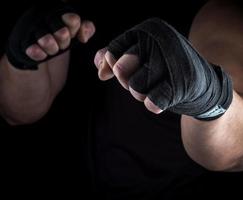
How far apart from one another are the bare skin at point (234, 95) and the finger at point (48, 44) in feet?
0.63

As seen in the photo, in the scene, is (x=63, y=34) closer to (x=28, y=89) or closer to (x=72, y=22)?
(x=72, y=22)

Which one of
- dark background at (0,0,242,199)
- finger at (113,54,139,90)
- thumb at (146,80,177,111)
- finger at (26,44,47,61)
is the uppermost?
finger at (113,54,139,90)

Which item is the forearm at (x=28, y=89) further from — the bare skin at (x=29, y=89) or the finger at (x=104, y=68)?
the finger at (x=104, y=68)

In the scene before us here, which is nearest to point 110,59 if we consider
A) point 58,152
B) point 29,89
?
point 29,89

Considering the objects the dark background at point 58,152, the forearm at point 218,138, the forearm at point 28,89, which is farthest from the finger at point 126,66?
the dark background at point 58,152

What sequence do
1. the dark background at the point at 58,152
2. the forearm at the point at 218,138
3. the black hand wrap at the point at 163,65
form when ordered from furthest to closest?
Answer: the dark background at the point at 58,152 < the forearm at the point at 218,138 < the black hand wrap at the point at 163,65

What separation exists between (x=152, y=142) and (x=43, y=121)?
0.38 m

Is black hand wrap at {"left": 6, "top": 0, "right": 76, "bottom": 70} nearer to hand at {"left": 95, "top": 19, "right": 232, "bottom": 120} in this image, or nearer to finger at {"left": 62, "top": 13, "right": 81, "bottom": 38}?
finger at {"left": 62, "top": 13, "right": 81, "bottom": 38}

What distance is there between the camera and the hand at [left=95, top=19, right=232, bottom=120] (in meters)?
0.51

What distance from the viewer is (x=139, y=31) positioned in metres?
0.53

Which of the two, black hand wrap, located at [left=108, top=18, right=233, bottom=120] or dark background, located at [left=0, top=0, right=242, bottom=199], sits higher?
black hand wrap, located at [left=108, top=18, right=233, bottom=120]

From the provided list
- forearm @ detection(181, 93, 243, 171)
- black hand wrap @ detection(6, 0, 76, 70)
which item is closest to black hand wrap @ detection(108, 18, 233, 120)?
forearm @ detection(181, 93, 243, 171)

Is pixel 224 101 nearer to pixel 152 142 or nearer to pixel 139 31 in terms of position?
pixel 139 31

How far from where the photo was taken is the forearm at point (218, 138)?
2.19 ft
